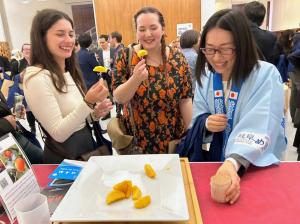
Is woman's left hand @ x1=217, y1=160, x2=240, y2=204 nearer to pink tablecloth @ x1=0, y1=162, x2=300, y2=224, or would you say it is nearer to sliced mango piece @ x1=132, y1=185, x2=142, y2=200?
pink tablecloth @ x1=0, y1=162, x2=300, y2=224

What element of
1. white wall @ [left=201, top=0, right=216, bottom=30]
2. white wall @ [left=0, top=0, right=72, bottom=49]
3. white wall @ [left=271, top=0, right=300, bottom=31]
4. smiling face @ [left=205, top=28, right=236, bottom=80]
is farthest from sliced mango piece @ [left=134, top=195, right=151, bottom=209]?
white wall @ [left=0, top=0, right=72, bottom=49]

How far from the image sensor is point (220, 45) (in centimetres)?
97

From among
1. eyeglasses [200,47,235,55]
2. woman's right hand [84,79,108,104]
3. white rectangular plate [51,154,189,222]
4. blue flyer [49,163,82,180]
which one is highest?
eyeglasses [200,47,235,55]

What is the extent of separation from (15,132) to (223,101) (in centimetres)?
106

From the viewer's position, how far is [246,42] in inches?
37.1

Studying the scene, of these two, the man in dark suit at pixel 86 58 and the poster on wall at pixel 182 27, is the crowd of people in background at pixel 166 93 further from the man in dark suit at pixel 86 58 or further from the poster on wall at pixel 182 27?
the poster on wall at pixel 182 27

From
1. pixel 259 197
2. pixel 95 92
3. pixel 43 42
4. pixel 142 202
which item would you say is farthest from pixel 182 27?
pixel 142 202

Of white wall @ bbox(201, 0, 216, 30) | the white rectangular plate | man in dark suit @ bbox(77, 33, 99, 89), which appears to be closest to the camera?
the white rectangular plate

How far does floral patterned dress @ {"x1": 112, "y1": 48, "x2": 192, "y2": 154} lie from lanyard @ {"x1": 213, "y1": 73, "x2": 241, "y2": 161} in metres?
0.42

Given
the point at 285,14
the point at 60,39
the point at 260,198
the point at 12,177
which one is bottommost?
the point at 260,198

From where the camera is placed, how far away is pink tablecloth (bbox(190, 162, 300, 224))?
0.73m

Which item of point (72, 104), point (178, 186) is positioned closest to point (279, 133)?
point (178, 186)

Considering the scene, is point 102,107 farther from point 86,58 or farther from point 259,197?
point 86,58

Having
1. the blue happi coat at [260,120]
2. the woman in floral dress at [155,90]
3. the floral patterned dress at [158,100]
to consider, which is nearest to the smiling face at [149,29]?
the woman in floral dress at [155,90]
